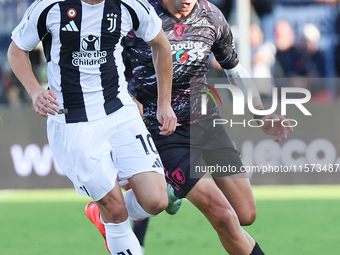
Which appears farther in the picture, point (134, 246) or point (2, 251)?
point (2, 251)

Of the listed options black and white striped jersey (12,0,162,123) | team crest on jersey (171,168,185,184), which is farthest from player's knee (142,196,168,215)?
black and white striped jersey (12,0,162,123)

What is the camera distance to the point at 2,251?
6.74 meters

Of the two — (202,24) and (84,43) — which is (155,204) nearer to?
(84,43)

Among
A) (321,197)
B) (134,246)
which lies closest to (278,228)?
(321,197)

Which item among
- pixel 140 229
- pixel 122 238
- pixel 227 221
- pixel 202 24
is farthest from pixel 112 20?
pixel 140 229

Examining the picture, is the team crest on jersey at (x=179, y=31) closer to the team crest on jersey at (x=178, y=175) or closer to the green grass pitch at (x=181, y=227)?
the team crest on jersey at (x=178, y=175)

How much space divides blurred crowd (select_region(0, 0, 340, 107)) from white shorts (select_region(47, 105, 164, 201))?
650cm

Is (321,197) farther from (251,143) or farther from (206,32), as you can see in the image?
(206,32)

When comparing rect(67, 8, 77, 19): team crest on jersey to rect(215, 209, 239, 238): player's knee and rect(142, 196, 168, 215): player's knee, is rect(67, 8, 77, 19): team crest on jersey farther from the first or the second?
rect(215, 209, 239, 238): player's knee

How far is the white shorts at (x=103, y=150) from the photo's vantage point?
4.89 m

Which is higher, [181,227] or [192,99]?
[192,99]

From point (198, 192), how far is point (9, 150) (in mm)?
6413

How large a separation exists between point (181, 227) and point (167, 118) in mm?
3108

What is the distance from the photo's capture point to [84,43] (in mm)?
4844
